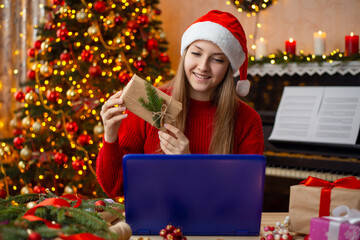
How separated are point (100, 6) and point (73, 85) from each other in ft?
2.35

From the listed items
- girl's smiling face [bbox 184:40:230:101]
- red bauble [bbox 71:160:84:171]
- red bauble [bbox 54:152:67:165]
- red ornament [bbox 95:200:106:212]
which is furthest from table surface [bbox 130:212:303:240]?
red bauble [bbox 54:152:67:165]

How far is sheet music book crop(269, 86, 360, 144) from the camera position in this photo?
2910 millimetres

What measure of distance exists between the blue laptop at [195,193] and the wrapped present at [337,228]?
0.52 ft

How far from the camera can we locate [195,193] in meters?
1.08

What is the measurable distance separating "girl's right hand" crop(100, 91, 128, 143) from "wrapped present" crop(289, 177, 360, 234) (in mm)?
→ 603

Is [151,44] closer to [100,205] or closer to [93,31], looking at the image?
[93,31]

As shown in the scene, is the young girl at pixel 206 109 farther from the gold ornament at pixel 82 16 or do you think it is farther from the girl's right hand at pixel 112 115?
the gold ornament at pixel 82 16

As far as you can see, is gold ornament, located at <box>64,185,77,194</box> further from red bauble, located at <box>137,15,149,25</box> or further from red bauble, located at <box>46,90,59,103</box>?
red bauble, located at <box>137,15,149,25</box>

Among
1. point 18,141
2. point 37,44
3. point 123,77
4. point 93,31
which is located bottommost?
point 18,141

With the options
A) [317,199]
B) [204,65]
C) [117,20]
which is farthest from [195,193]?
[117,20]

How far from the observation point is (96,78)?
386cm

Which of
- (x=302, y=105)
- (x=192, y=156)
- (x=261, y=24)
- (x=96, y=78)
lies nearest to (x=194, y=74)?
(x=192, y=156)

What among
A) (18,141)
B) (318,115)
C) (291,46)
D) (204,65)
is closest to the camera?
(204,65)

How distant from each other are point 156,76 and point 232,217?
8.74 feet
